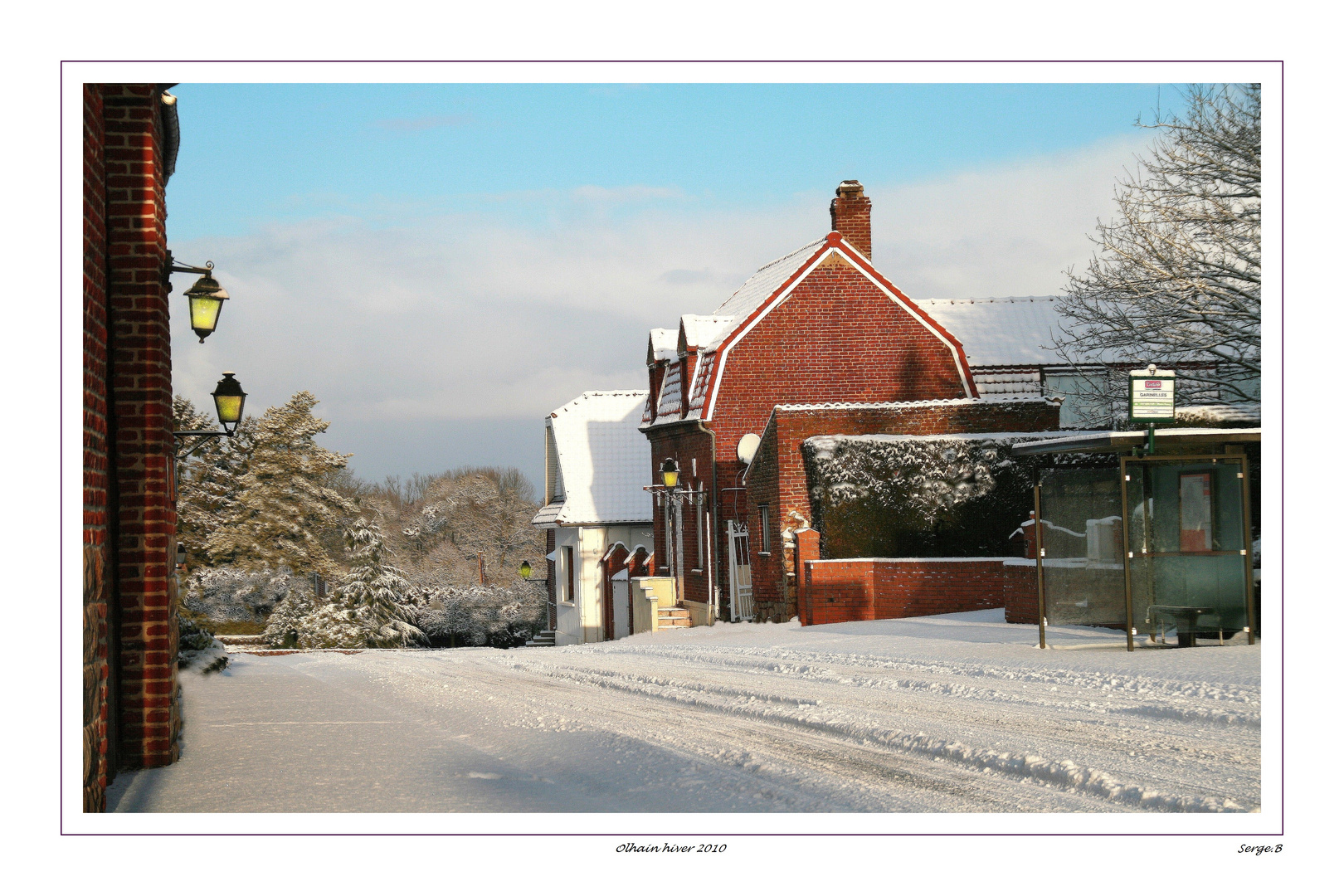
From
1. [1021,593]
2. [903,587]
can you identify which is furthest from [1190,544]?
[903,587]

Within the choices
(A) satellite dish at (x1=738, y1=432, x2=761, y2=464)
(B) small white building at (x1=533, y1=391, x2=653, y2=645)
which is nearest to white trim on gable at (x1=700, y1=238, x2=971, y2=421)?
(A) satellite dish at (x1=738, y1=432, x2=761, y2=464)

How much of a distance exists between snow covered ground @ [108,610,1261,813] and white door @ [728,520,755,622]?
1113 cm

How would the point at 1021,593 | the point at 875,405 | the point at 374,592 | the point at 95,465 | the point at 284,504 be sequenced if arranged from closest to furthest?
the point at 95,465
the point at 1021,593
the point at 875,405
the point at 374,592
the point at 284,504

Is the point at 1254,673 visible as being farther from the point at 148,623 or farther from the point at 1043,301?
the point at 1043,301

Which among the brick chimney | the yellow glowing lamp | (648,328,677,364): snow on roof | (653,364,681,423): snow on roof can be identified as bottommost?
the yellow glowing lamp

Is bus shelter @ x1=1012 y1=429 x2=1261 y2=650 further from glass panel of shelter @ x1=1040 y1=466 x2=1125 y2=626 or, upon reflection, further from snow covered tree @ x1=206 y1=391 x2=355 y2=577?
snow covered tree @ x1=206 y1=391 x2=355 y2=577

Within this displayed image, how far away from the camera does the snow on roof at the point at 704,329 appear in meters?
29.7

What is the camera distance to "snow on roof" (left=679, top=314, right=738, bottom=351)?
1169 inches

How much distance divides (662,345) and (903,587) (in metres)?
13.1

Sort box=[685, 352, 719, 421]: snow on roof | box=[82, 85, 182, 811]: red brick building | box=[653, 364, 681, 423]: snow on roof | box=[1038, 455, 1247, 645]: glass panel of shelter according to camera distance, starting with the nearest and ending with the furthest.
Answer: box=[82, 85, 182, 811]: red brick building < box=[1038, 455, 1247, 645]: glass panel of shelter < box=[685, 352, 719, 421]: snow on roof < box=[653, 364, 681, 423]: snow on roof

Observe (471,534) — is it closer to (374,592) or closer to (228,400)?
(374,592)

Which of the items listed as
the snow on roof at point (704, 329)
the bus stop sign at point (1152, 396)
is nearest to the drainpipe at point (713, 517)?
the snow on roof at point (704, 329)

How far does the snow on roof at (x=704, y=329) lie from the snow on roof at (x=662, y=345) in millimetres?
1880

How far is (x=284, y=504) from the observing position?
46.3 metres
